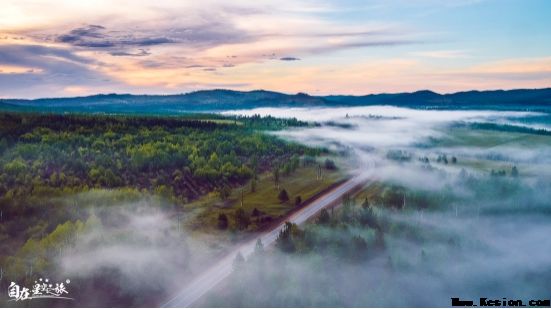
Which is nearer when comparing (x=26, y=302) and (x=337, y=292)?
(x=26, y=302)

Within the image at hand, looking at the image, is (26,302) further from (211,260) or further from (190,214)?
(190,214)

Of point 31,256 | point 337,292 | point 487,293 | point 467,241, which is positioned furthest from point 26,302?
point 467,241

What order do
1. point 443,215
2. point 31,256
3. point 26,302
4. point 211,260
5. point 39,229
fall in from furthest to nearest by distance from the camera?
1. point 443,215
2. point 39,229
3. point 211,260
4. point 31,256
5. point 26,302

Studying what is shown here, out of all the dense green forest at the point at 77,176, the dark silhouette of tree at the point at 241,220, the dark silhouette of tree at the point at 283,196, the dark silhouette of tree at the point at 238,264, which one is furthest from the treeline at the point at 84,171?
the dark silhouette of tree at the point at 238,264

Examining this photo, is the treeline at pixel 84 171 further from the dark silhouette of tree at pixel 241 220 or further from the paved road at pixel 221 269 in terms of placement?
the paved road at pixel 221 269

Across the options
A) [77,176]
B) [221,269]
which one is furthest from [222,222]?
[77,176]

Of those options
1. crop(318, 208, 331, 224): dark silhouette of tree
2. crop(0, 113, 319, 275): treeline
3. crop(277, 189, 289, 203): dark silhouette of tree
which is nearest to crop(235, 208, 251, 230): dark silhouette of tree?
crop(318, 208, 331, 224): dark silhouette of tree
